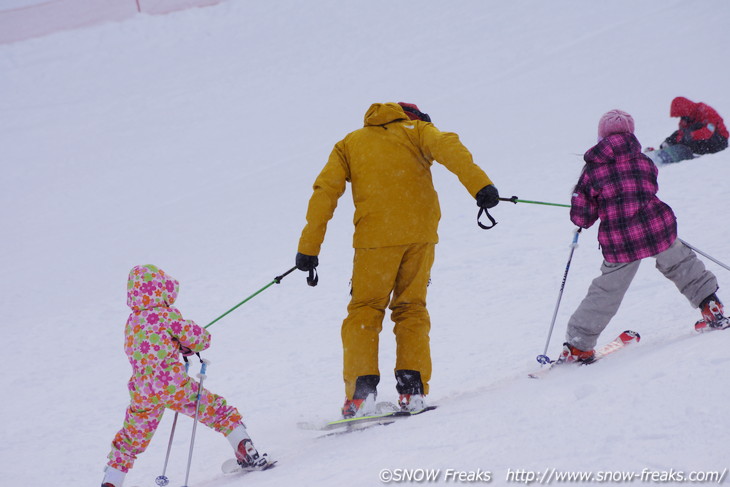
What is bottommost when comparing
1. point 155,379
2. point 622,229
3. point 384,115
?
point 155,379

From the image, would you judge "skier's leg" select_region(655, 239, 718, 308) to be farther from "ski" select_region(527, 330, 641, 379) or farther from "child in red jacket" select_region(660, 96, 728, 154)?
"child in red jacket" select_region(660, 96, 728, 154)

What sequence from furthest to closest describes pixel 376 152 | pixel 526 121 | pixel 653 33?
pixel 653 33
pixel 526 121
pixel 376 152

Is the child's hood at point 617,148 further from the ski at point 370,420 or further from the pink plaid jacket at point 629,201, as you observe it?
the ski at point 370,420

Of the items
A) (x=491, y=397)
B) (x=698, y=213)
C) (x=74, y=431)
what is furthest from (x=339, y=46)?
(x=491, y=397)

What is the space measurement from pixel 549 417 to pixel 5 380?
4976 millimetres

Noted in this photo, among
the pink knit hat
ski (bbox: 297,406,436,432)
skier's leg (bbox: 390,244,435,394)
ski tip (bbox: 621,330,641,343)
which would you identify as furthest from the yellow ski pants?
ski tip (bbox: 621,330,641,343)

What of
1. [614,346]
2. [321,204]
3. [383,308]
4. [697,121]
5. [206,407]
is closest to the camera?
[206,407]

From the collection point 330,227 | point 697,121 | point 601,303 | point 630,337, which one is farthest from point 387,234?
point 697,121

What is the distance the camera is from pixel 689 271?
4188 millimetres

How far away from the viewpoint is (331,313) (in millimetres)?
6594

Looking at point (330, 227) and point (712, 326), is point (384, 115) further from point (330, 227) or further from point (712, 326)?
point (330, 227)

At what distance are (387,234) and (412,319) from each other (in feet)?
1.70

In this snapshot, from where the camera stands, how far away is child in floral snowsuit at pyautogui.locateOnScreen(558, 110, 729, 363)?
4062 millimetres

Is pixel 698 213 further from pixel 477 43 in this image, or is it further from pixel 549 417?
pixel 477 43
